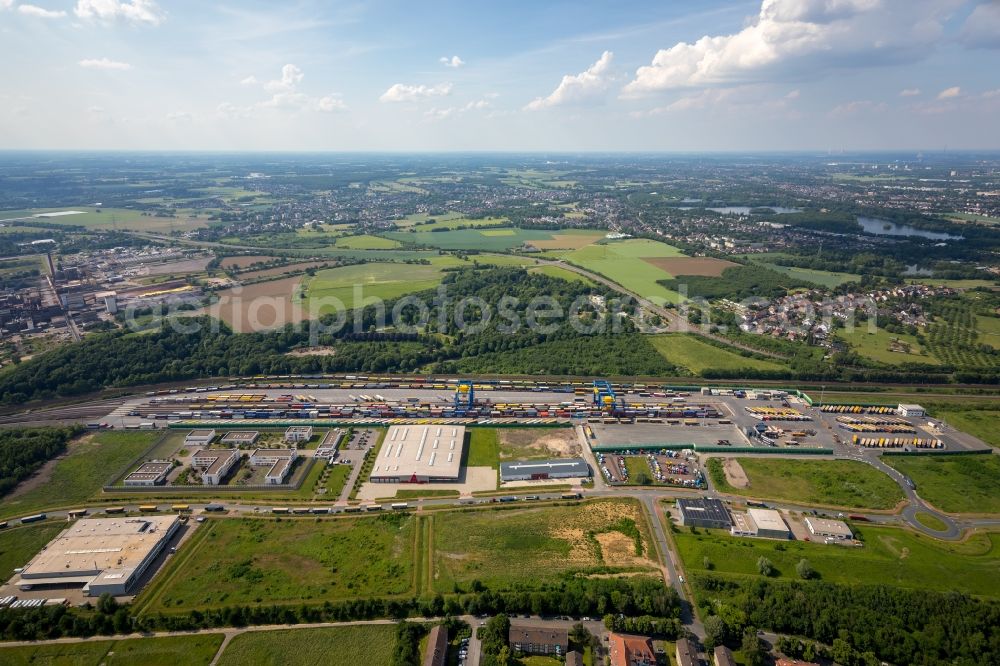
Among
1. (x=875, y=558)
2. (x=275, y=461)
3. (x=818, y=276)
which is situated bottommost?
(x=875, y=558)

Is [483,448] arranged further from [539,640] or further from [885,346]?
[885,346]

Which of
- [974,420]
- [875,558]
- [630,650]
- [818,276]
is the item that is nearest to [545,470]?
[630,650]

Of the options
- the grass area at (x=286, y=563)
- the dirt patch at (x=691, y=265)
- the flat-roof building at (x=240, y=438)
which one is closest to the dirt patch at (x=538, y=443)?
the grass area at (x=286, y=563)

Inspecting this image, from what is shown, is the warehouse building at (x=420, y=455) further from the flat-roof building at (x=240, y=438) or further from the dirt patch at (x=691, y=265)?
the dirt patch at (x=691, y=265)

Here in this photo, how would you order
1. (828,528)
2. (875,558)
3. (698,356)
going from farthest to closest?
(698,356) → (828,528) → (875,558)

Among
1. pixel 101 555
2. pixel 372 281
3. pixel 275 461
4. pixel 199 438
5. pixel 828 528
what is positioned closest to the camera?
pixel 101 555

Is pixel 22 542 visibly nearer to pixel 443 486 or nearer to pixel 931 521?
pixel 443 486

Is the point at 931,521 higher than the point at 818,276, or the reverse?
the point at 818,276

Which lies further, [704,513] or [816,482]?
[816,482]
